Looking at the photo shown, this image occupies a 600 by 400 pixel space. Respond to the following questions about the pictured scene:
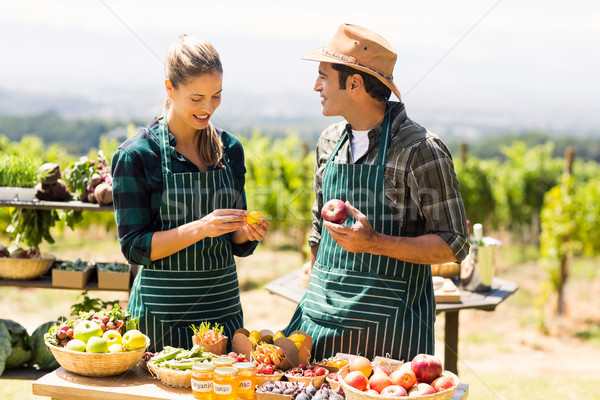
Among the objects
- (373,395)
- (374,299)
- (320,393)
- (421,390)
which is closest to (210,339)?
(320,393)

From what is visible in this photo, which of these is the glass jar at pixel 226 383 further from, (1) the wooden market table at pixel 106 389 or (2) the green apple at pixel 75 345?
(2) the green apple at pixel 75 345

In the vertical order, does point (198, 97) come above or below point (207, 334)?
above

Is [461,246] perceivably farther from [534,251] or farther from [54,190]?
[534,251]

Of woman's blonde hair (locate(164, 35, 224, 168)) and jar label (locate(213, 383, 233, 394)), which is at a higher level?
woman's blonde hair (locate(164, 35, 224, 168))

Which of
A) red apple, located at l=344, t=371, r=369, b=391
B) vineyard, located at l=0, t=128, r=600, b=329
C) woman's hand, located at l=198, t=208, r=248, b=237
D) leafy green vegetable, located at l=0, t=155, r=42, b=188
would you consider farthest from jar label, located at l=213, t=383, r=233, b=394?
vineyard, located at l=0, t=128, r=600, b=329

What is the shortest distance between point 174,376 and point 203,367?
160 millimetres

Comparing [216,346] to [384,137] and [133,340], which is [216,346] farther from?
[384,137]

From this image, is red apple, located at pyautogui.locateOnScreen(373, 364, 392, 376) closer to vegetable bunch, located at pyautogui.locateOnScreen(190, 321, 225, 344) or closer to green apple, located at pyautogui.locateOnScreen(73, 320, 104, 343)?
vegetable bunch, located at pyautogui.locateOnScreen(190, 321, 225, 344)

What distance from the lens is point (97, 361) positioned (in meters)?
2.41

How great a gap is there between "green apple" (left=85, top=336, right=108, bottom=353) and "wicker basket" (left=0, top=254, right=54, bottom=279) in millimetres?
2727

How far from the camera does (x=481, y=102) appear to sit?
9181cm

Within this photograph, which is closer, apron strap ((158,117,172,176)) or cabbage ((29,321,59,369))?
apron strap ((158,117,172,176))

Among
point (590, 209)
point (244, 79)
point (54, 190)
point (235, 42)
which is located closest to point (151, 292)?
point (54, 190)

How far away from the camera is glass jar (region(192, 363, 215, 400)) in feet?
7.40
